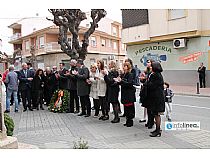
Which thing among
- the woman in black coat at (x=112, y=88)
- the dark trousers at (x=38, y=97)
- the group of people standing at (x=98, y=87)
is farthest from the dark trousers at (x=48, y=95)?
the woman in black coat at (x=112, y=88)

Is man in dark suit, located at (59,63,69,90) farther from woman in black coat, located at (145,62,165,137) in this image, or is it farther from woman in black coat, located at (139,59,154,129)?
woman in black coat, located at (145,62,165,137)

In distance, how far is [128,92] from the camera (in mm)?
6871

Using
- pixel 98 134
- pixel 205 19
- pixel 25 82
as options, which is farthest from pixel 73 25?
pixel 205 19

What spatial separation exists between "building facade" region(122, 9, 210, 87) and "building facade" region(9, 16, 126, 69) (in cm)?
1049

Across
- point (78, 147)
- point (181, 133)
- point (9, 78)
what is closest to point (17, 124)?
point (9, 78)

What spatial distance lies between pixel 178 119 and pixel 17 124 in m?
4.65

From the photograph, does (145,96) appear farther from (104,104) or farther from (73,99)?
(73,99)

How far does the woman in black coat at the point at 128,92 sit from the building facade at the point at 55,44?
90.7ft

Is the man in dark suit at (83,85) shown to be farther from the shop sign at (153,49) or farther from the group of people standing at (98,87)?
the shop sign at (153,49)

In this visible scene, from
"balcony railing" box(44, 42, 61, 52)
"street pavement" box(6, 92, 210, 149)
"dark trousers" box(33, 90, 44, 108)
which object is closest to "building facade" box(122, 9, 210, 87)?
"street pavement" box(6, 92, 210, 149)

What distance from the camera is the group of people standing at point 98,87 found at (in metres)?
6.12

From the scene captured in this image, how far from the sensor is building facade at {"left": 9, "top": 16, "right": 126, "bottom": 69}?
37812mm

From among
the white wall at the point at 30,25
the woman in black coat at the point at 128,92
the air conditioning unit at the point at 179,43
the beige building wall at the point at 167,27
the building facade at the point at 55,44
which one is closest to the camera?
the woman in black coat at the point at 128,92
